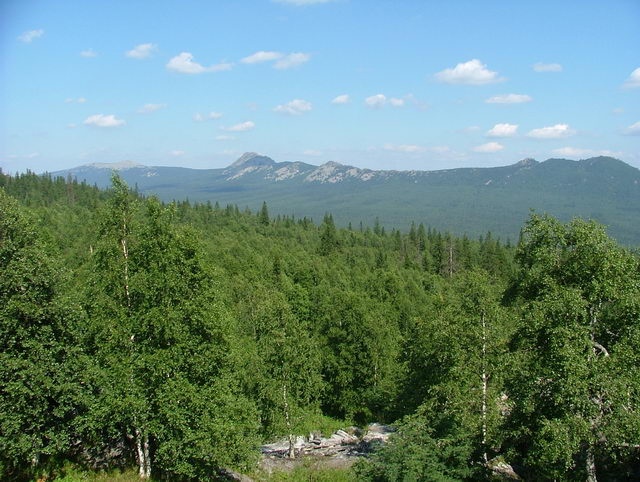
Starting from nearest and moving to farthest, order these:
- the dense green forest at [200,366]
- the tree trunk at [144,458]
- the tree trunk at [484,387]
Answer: the dense green forest at [200,366], the tree trunk at [144,458], the tree trunk at [484,387]

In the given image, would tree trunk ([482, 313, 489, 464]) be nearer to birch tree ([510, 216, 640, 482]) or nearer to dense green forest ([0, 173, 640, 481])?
dense green forest ([0, 173, 640, 481])

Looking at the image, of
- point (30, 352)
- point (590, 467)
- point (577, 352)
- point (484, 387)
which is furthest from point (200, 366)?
point (590, 467)

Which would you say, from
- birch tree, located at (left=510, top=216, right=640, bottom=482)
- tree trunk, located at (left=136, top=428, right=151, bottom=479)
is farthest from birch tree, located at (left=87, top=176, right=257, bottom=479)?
birch tree, located at (left=510, top=216, right=640, bottom=482)

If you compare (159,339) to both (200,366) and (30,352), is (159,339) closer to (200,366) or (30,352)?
(200,366)

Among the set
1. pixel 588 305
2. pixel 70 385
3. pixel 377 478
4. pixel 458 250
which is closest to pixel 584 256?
pixel 588 305

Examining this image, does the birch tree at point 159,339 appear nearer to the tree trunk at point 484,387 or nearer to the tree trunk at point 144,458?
the tree trunk at point 144,458

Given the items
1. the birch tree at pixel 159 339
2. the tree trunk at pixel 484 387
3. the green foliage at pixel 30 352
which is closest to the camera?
the green foliage at pixel 30 352

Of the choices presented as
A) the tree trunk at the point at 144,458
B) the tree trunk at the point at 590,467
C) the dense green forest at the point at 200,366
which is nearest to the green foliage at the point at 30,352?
the dense green forest at the point at 200,366

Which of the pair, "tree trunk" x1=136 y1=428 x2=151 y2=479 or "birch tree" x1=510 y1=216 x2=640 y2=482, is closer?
"birch tree" x1=510 y1=216 x2=640 y2=482

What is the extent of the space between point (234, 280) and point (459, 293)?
134ft

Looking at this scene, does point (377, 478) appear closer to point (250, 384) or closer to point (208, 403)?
point (208, 403)

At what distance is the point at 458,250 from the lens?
121m

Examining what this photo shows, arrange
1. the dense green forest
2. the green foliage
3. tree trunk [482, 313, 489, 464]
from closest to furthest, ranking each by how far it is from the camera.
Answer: the green foliage
the dense green forest
tree trunk [482, 313, 489, 464]

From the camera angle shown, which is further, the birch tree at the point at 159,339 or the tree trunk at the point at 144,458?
the tree trunk at the point at 144,458
